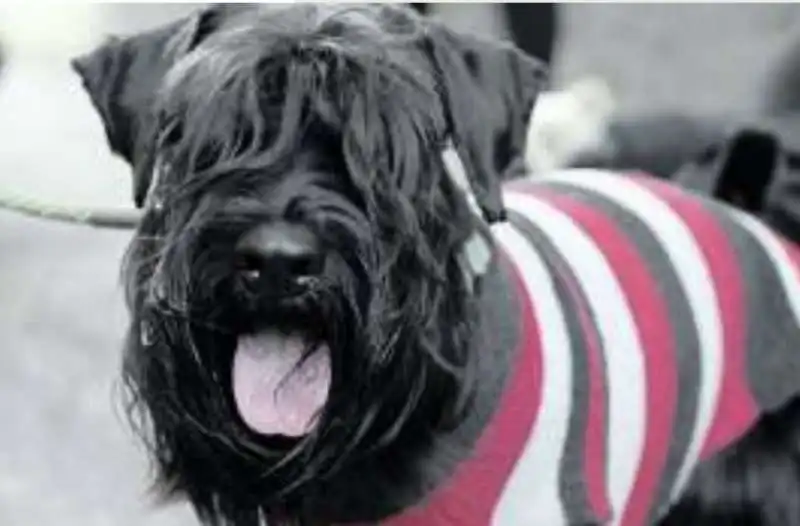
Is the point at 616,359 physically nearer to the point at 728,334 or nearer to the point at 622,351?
the point at 622,351

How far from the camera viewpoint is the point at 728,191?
359 centimetres

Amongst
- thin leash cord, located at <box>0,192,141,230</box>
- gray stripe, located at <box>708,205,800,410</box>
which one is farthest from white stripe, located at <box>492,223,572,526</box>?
thin leash cord, located at <box>0,192,141,230</box>

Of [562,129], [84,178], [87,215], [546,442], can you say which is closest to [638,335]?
[546,442]

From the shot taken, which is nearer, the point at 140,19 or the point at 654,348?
the point at 654,348

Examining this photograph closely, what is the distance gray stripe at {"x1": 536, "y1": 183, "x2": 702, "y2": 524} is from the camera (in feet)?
10.6

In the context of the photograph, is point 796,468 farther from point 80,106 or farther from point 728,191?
point 80,106

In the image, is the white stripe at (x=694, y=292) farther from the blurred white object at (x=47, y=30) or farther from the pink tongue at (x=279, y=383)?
the blurred white object at (x=47, y=30)

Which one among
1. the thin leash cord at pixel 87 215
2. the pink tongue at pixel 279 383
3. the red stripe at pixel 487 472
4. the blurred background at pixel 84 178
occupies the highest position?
the pink tongue at pixel 279 383

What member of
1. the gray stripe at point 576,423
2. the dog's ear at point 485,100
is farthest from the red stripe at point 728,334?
the dog's ear at point 485,100

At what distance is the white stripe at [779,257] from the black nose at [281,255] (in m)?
0.99

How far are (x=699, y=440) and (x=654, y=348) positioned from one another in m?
0.19

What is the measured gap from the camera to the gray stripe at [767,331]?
10.9 ft

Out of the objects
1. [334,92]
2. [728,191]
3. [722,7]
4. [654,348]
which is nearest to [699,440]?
[654,348]

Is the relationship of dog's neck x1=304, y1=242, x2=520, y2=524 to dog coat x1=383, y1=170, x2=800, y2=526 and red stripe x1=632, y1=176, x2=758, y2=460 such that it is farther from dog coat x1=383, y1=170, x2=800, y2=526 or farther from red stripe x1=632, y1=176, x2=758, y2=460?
red stripe x1=632, y1=176, x2=758, y2=460
